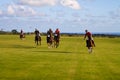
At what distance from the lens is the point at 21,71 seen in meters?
18.4

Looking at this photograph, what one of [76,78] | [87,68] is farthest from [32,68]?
[76,78]

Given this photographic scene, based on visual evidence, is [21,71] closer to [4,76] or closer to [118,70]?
[4,76]

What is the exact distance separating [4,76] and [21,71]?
6.35 feet

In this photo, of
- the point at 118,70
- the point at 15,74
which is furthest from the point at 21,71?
the point at 118,70

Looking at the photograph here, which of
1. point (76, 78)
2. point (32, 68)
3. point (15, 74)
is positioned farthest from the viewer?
point (32, 68)

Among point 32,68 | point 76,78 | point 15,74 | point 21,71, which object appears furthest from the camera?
point 32,68

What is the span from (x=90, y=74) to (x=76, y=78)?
62.1 inches

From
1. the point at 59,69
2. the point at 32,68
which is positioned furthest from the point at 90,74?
the point at 32,68

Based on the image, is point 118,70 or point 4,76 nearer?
point 4,76

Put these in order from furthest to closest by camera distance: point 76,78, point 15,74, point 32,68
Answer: point 32,68 < point 15,74 < point 76,78

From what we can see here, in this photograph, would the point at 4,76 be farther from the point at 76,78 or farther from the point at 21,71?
the point at 76,78

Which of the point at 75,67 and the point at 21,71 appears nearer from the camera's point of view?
the point at 21,71

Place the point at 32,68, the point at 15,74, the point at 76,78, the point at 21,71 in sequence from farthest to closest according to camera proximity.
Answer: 1. the point at 32,68
2. the point at 21,71
3. the point at 15,74
4. the point at 76,78

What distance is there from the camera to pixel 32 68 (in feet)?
65.4
